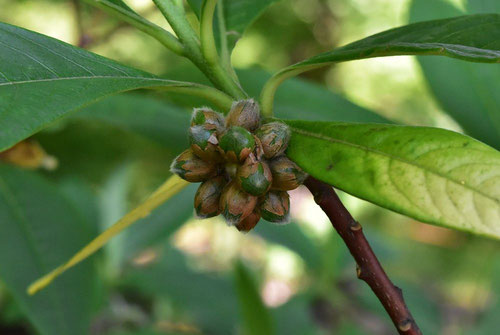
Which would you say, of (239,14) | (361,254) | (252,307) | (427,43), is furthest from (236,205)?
(252,307)

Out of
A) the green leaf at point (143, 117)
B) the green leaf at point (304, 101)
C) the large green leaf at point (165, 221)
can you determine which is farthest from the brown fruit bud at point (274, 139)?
the large green leaf at point (165, 221)

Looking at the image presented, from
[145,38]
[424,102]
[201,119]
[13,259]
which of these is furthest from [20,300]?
[424,102]

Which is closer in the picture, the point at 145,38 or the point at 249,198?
the point at 249,198

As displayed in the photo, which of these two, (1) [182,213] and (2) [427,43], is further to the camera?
(1) [182,213]

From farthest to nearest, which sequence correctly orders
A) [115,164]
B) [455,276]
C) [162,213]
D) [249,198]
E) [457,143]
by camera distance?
[455,276], [115,164], [162,213], [249,198], [457,143]

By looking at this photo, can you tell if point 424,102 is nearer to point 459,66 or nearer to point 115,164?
point 115,164

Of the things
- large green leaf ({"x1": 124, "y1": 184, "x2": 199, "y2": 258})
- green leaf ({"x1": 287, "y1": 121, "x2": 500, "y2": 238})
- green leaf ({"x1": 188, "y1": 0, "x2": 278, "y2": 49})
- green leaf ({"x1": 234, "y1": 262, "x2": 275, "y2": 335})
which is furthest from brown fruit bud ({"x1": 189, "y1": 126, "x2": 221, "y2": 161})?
large green leaf ({"x1": 124, "y1": 184, "x2": 199, "y2": 258})

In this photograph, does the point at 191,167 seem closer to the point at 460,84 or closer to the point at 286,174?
the point at 286,174
